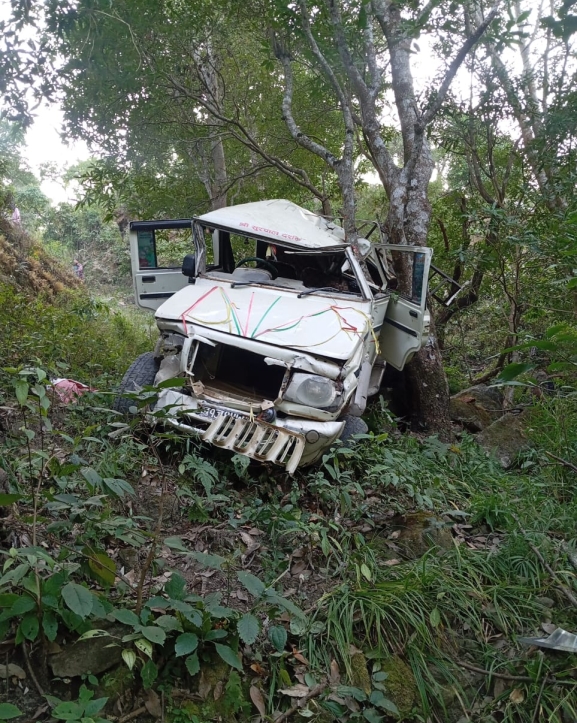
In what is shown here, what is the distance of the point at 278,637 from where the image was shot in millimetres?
2320

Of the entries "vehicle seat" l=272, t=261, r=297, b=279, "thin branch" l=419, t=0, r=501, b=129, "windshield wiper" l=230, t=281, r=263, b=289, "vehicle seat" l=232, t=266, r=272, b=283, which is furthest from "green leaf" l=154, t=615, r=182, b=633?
"thin branch" l=419, t=0, r=501, b=129

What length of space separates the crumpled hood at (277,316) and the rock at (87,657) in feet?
7.87

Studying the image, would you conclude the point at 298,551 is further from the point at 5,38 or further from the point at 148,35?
the point at 148,35

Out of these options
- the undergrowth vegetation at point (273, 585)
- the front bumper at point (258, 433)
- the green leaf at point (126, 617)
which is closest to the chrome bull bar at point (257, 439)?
the front bumper at point (258, 433)

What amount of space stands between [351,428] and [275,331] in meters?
0.95

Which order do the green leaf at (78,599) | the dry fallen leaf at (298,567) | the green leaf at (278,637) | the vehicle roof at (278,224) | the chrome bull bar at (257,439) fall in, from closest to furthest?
the green leaf at (78,599), the green leaf at (278,637), the dry fallen leaf at (298,567), the chrome bull bar at (257,439), the vehicle roof at (278,224)

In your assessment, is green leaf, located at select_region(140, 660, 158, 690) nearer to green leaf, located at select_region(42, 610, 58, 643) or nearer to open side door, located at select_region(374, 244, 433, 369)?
green leaf, located at select_region(42, 610, 58, 643)

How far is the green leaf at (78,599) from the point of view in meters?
1.83

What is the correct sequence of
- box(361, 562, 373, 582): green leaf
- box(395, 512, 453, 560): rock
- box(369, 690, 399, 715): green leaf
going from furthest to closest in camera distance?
box(395, 512, 453, 560): rock, box(361, 562, 373, 582): green leaf, box(369, 690, 399, 715): green leaf

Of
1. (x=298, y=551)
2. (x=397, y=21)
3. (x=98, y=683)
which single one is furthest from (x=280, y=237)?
(x=98, y=683)

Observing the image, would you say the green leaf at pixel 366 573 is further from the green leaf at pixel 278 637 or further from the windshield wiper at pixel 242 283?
the windshield wiper at pixel 242 283

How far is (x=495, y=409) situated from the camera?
22.2ft

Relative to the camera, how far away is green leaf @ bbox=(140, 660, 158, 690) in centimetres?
198

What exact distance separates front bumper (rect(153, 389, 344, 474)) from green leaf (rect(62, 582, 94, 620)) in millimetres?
1766
